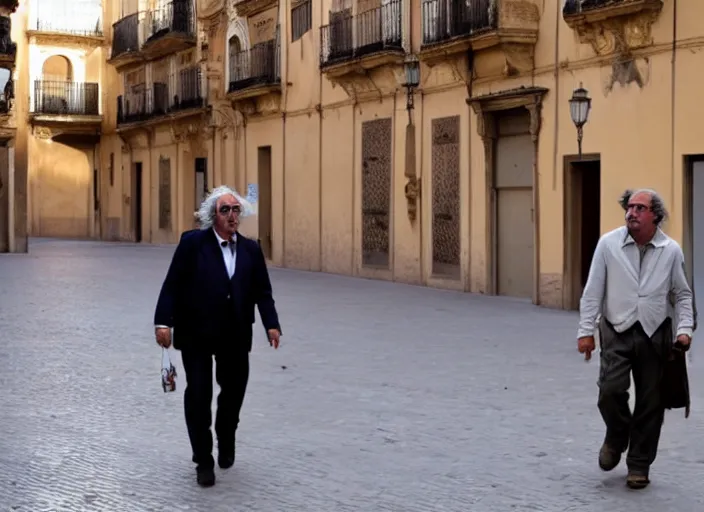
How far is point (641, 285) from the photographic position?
6.94 meters

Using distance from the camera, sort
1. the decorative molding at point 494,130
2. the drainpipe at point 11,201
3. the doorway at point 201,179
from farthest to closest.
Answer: the doorway at point 201,179, the drainpipe at point 11,201, the decorative molding at point 494,130

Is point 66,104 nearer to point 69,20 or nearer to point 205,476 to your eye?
point 69,20

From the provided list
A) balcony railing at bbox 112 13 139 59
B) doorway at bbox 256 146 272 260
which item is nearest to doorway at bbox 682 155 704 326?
doorway at bbox 256 146 272 260

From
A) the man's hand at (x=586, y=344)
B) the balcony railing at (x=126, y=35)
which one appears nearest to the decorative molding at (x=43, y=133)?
the balcony railing at (x=126, y=35)

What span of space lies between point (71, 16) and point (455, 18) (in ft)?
97.6

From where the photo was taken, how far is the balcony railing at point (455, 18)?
1994cm

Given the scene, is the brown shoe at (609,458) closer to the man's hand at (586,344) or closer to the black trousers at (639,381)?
the black trousers at (639,381)

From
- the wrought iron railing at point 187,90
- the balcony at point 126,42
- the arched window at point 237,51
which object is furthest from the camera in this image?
the balcony at point 126,42

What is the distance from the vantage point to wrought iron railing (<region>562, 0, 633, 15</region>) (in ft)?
55.8

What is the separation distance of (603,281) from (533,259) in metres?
13.3

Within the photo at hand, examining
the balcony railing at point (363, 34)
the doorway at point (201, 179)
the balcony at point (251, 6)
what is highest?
the balcony at point (251, 6)

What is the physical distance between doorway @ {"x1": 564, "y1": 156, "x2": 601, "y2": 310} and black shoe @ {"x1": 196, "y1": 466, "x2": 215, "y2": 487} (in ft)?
41.0

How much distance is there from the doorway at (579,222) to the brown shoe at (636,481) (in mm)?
12019

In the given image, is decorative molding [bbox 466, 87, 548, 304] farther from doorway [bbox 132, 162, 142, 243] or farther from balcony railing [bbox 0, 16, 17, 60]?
doorway [bbox 132, 162, 142, 243]
